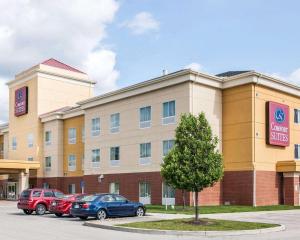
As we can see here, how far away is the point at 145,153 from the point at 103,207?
16.6 metres

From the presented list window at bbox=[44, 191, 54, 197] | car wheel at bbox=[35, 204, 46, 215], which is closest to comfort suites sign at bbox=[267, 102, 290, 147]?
window at bbox=[44, 191, 54, 197]

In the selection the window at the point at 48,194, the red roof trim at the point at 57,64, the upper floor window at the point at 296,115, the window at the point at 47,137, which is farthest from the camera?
the red roof trim at the point at 57,64

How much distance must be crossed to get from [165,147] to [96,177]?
34.6 ft

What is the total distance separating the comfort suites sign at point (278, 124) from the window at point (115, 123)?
13.7 metres

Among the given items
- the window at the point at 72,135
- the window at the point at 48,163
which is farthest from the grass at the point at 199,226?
the window at the point at 48,163

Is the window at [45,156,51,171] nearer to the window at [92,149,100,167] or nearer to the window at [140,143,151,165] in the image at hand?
the window at [92,149,100,167]

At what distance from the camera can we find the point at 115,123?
4488 cm

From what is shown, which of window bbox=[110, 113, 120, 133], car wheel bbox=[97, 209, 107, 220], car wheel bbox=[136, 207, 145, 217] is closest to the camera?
car wheel bbox=[97, 209, 107, 220]

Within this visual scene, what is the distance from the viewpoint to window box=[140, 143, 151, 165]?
40.4 meters

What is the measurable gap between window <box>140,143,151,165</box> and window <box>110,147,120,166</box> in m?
3.51

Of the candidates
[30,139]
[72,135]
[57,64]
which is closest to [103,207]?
[72,135]

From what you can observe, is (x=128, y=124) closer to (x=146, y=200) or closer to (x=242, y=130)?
(x=146, y=200)

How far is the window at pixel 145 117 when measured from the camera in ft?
134

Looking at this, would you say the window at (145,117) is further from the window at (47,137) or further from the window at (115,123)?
the window at (47,137)
